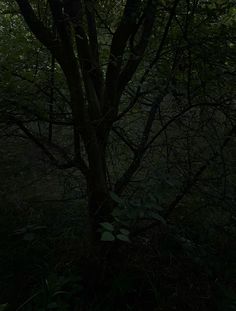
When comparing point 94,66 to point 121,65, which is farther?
point 121,65

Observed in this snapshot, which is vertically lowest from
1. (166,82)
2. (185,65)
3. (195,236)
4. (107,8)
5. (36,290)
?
(36,290)

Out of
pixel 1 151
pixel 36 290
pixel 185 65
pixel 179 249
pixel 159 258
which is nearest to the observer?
pixel 185 65

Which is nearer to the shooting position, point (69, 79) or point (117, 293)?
point (69, 79)

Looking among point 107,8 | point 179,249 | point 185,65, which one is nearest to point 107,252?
point 179,249

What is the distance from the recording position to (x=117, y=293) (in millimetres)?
2795

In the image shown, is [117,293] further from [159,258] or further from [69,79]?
[69,79]

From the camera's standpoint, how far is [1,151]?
252 inches

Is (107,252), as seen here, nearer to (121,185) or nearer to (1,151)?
(121,185)

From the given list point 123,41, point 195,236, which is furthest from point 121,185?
point 195,236

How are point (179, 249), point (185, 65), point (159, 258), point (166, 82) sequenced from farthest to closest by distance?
point (179, 249) → point (159, 258) → point (185, 65) → point (166, 82)

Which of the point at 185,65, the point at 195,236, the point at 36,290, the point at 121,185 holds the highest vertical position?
the point at 185,65

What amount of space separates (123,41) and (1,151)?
4.57m

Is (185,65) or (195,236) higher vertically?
(185,65)

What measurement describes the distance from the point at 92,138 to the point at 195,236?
171cm
